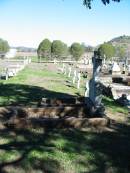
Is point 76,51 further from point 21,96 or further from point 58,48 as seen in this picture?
point 21,96

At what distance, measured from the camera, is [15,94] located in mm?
18203

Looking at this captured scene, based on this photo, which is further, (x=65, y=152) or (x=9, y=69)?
(x=9, y=69)

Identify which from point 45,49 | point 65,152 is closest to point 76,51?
point 45,49

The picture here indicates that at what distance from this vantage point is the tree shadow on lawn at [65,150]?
7633mm

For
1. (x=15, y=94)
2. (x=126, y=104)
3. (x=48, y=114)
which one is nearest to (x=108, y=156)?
(x=48, y=114)

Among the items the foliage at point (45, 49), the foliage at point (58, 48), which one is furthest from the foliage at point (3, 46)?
the foliage at point (58, 48)

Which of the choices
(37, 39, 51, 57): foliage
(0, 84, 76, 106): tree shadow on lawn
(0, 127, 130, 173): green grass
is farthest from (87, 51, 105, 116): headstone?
(37, 39, 51, 57): foliage

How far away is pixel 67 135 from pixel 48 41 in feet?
269

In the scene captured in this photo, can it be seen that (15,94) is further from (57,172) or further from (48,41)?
(48,41)

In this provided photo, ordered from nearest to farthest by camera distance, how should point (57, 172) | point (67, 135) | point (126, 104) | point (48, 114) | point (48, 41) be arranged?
point (57, 172) < point (67, 135) < point (48, 114) < point (126, 104) < point (48, 41)

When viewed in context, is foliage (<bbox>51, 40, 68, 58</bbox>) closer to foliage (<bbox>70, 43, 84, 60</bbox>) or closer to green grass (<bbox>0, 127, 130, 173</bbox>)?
foliage (<bbox>70, 43, 84, 60</bbox>)

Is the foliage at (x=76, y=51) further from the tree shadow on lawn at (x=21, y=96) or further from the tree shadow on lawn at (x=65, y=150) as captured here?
the tree shadow on lawn at (x=65, y=150)

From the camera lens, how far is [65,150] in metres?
8.76

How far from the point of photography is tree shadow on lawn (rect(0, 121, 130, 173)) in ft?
25.0
